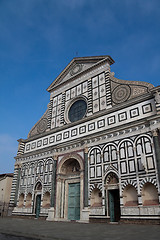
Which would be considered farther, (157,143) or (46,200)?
(46,200)

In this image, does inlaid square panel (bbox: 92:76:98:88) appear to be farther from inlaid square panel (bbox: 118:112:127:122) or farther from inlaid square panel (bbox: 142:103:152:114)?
inlaid square panel (bbox: 142:103:152:114)

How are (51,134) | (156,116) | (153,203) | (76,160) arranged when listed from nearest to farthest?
(153,203), (156,116), (76,160), (51,134)

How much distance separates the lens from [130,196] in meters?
13.3

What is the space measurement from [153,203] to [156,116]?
17.6 feet

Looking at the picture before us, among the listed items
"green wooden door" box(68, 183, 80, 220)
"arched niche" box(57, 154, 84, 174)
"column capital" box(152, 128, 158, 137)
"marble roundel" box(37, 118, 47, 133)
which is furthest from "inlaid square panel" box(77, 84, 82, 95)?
"column capital" box(152, 128, 158, 137)

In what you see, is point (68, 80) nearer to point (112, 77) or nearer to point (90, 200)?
point (112, 77)

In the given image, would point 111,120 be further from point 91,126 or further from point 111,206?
point 111,206

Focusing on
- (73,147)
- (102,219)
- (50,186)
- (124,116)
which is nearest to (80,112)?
(73,147)

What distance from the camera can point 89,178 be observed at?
15.7 m

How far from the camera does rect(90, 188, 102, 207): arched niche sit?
48.8ft

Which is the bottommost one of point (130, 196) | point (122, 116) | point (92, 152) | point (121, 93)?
point (130, 196)

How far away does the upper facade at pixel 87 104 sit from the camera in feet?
49.5

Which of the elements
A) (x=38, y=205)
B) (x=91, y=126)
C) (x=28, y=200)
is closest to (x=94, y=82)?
(x=91, y=126)

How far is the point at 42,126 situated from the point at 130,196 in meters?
13.2
